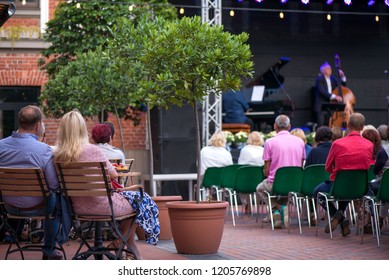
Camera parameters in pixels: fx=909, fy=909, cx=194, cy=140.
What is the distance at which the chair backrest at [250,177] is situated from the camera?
41.2 ft

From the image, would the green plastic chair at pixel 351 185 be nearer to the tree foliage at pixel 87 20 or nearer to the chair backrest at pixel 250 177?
the chair backrest at pixel 250 177

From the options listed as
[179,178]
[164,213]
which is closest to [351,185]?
[164,213]

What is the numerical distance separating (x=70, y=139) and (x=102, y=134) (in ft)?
6.83

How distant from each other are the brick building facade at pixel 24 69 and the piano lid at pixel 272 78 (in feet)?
10.6

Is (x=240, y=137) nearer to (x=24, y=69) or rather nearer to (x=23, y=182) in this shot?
(x=24, y=69)

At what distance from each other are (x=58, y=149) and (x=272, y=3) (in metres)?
15.2

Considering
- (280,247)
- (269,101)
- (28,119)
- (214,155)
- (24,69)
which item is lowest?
(280,247)

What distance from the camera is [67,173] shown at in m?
7.24

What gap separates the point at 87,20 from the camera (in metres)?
16.6

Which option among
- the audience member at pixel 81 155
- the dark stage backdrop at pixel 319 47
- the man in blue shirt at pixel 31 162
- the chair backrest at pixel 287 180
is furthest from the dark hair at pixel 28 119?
the dark stage backdrop at pixel 319 47
